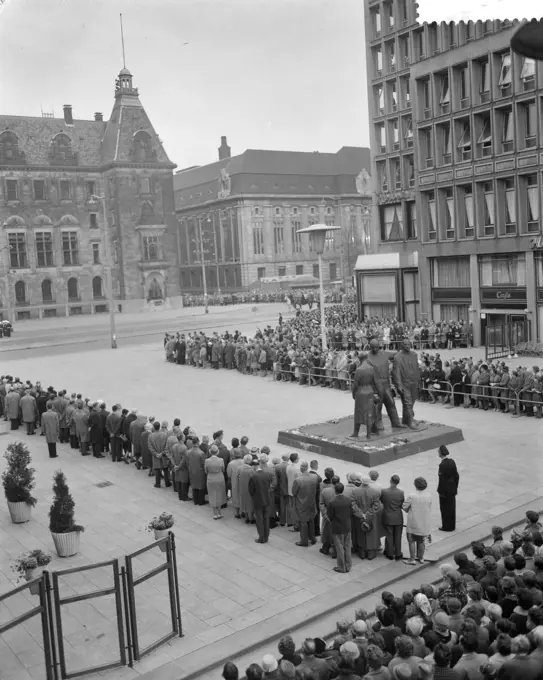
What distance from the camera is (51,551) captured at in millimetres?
12938

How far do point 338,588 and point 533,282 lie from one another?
28.4 m

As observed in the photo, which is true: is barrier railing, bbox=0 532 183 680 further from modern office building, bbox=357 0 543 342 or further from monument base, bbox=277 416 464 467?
modern office building, bbox=357 0 543 342

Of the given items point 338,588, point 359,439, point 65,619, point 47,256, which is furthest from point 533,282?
point 47,256

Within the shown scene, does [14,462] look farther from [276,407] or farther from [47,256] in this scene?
[47,256]

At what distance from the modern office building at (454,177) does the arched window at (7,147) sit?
43.1 meters

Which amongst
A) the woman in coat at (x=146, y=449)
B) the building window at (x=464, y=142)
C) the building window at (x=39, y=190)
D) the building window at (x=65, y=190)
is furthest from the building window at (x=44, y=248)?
the woman in coat at (x=146, y=449)

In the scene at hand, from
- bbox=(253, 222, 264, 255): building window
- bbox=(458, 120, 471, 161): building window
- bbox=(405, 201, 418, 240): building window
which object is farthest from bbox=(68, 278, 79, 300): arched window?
bbox=(458, 120, 471, 161): building window

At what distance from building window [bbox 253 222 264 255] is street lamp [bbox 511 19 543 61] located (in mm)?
100420

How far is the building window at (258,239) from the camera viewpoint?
336 feet

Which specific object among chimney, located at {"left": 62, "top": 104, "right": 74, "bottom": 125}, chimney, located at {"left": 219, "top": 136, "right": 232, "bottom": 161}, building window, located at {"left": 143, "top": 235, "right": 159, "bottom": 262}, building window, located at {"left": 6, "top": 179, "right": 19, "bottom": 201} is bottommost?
→ building window, located at {"left": 143, "top": 235, "right": 159, "bottom": 262}

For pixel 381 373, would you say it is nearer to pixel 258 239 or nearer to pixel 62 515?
pixel 62 515

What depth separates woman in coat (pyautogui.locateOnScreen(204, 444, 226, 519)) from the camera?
46.3 ft

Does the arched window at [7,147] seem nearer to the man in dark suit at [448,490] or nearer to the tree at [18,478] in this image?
the tree at [18,478]

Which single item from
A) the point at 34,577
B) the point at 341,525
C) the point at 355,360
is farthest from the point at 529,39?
the point at 355,360
